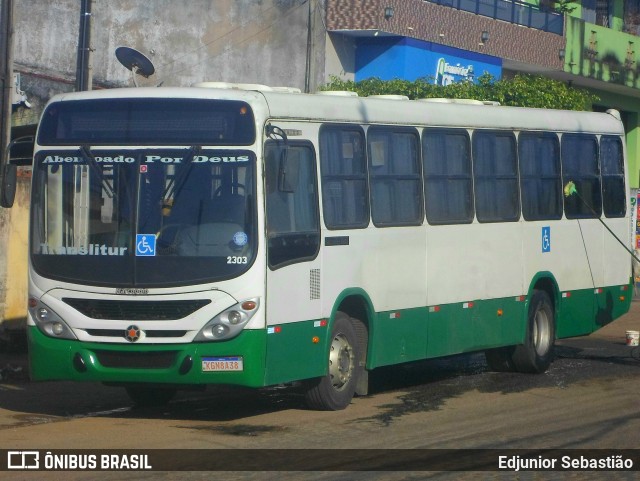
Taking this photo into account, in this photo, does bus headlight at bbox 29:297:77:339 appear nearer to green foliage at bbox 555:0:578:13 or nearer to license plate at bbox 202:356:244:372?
license plate at bbox 202:356:244:372

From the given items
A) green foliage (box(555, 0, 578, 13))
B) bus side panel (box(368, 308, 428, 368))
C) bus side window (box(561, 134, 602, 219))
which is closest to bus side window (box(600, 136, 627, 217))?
bus side window (box(561, 134, 602, 219))

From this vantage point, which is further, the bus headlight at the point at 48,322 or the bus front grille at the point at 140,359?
the bus headlight at the point at 48,322

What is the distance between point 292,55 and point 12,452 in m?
21.0

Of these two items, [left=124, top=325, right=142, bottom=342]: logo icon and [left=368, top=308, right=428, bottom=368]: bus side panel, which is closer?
[left=124, top=325, right=142, bottom=342]: logo icon

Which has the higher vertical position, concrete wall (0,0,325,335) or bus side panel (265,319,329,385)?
concrete wall (0,0,325,335)

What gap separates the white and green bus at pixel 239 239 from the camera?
11.3 metres

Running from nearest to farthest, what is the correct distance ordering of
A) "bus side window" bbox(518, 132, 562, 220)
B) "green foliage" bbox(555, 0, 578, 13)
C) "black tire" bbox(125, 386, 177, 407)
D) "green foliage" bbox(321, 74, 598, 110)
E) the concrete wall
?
"black tire" bbox(125, 386, 177, 407) → "bus side window" bbox(518, 132, 562, 220) → the concrete wall → "green foliage" bbox(321, 74, 598, 110) → "green foliage" bbox(555, 0, 578, 13)

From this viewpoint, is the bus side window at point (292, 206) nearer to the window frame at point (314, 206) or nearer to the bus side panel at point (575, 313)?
the window frame at point (314, 206)

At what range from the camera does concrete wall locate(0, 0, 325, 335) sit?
80.1 ft

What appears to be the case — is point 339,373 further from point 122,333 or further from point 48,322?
point 48,322

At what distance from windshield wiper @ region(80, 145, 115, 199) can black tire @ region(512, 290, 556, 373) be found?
6331mm

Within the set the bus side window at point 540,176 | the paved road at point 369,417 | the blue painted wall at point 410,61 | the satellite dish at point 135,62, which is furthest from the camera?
the blue painted wall at point 410,61

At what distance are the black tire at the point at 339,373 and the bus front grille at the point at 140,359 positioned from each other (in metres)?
1.60

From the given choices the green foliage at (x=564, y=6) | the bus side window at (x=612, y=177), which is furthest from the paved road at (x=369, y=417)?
the green foliage at (x=564, y=6)
